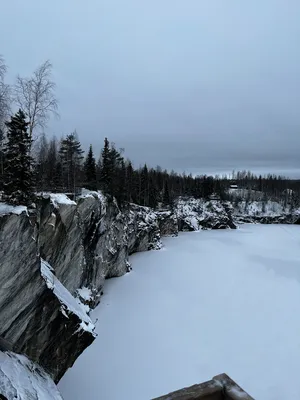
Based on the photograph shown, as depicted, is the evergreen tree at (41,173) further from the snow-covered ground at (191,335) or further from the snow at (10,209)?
the snow-covered ground at (191,335)

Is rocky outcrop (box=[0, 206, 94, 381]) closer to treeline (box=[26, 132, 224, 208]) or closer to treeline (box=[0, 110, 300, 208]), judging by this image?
treeline (box=[0, 110, 300, 208])

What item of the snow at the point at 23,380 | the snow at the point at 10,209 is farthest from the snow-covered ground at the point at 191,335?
the snow at the point at 10,209

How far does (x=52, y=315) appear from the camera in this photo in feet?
21.4

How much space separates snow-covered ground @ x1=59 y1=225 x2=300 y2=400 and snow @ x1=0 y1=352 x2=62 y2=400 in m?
2.70

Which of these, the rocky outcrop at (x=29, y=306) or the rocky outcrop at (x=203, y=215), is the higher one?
the rocky outcrop at (x=29, y=306)

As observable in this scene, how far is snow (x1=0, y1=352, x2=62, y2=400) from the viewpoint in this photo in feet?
14.4

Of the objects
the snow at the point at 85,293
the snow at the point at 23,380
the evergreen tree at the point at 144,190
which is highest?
the evergreen tree at the point at 144,190

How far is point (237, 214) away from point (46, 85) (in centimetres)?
6242

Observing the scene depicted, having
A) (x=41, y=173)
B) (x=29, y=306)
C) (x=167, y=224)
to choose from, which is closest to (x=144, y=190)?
(x=167, y=224)

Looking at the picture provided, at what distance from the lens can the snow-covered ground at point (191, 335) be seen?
8.59 m

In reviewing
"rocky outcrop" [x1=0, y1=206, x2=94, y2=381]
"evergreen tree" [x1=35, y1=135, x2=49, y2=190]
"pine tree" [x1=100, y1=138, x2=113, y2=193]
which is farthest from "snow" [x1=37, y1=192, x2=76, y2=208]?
"pine tree" [x1=100, y1=138, x2=113, y2=193]

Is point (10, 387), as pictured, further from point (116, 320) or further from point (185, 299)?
point (185, 299)

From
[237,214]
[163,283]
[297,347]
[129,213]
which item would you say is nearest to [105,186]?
[129,213]

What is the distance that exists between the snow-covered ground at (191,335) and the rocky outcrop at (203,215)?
2855cm
